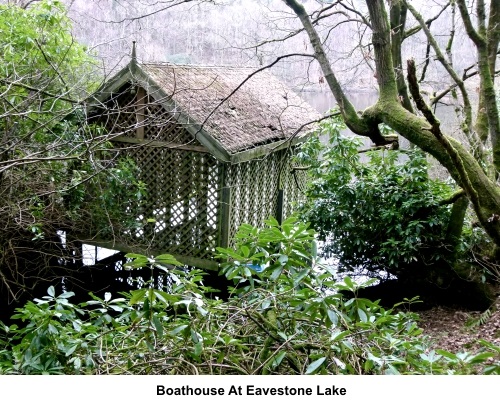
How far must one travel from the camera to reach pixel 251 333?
2.49 metres

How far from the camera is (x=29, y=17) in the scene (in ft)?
22.0

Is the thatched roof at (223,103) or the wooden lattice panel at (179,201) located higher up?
the thatched roof at (223,103)

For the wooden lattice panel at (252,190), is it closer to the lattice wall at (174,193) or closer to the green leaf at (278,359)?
the lattice wall at (174,193)

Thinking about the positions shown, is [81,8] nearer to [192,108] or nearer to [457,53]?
[192,108]

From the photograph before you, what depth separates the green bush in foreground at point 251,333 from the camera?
2277mm

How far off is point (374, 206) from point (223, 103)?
253 cm

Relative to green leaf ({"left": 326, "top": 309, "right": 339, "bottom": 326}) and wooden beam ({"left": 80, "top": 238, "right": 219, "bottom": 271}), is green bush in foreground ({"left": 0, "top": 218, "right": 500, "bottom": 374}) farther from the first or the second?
wooden beam ({"left": 80, "top": 238, "right": 219, "bottom": 271})

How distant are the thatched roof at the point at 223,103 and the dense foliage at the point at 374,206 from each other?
0.72 metres

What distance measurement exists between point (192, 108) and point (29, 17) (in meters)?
2.14

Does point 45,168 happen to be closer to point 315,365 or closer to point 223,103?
point 223,103

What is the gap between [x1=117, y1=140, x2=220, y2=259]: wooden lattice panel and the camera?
837cm

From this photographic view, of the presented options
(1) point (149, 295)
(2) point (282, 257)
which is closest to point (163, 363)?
(1) point (149, 295)

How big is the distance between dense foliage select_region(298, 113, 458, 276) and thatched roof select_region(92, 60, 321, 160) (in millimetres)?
716

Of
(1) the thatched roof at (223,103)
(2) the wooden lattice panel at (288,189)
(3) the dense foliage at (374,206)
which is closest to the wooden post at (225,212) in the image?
(1) the thatched roof at (223,103)
